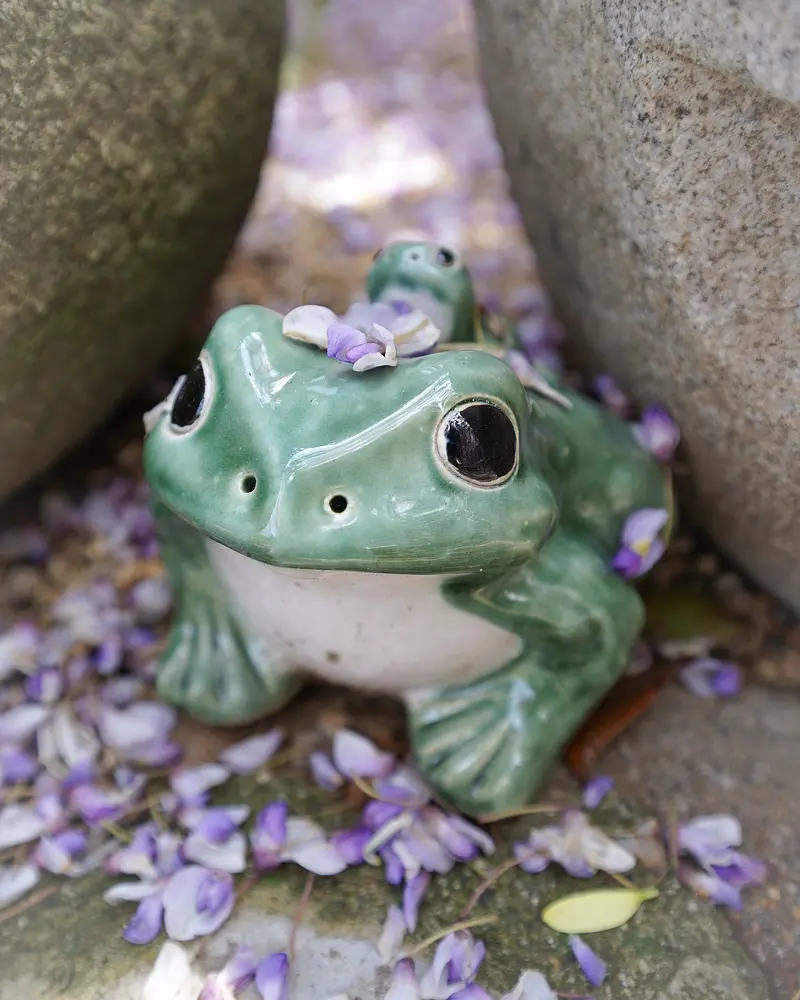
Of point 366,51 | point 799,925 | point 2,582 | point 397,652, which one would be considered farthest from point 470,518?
point 366,51

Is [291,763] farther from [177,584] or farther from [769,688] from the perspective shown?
[769,688]

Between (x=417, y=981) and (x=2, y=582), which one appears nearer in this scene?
(x=417, y=981)

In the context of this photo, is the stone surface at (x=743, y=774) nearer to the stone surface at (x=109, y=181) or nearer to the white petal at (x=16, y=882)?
the white petal at (x=16, y=882)

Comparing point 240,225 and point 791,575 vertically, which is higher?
point 240,225

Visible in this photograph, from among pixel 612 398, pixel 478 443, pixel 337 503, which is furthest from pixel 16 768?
pixel 612 398

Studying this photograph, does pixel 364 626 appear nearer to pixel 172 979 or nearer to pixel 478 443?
pixel 478 443

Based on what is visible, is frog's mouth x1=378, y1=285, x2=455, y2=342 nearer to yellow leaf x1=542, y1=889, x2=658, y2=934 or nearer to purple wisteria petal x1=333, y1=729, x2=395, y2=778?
purple wisteria petal x1=333, y1=729, x2=395, y2=778

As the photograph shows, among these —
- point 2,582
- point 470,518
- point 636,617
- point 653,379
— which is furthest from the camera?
point 2,582
